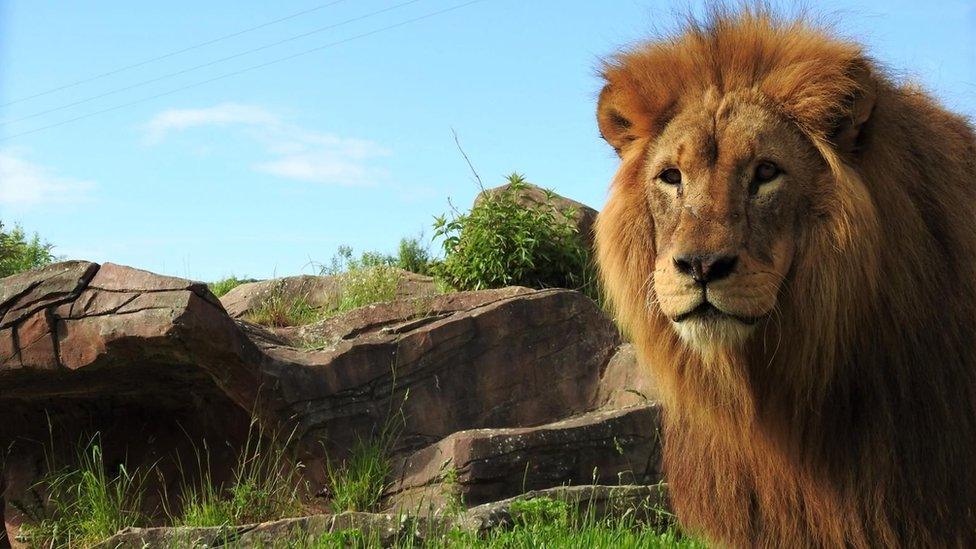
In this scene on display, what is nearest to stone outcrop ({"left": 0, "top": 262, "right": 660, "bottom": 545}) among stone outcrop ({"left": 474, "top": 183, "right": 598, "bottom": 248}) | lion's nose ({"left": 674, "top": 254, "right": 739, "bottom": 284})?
stone outcrop ({"left": 474, "top": 183, "right": 598, "bottom": 248})

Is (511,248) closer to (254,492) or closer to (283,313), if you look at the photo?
(283,313)

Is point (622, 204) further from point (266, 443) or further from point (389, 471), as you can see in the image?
point (266, 443)

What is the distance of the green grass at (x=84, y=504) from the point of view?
6.10 metres

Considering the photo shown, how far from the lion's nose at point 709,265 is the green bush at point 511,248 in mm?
5900

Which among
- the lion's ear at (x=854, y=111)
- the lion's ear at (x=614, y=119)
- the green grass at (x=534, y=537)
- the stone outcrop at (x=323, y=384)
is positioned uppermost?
the lion's ear at (x=614, y=119)

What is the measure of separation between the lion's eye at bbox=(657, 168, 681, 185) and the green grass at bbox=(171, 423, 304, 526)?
349 centimetres

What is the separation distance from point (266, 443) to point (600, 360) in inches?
93.3

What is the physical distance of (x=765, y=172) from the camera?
9.99 ft

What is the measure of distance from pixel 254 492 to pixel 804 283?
3954mm

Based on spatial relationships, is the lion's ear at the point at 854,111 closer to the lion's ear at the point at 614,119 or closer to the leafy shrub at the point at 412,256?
the lion's ear at the point at 614,119

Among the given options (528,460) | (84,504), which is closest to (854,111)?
(528,460)

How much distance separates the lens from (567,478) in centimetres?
595

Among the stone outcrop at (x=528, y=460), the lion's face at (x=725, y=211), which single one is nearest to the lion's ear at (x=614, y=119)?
the lion's face at (x=725, y=211)

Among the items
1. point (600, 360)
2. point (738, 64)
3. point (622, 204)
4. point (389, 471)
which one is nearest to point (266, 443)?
point (389, 471)
